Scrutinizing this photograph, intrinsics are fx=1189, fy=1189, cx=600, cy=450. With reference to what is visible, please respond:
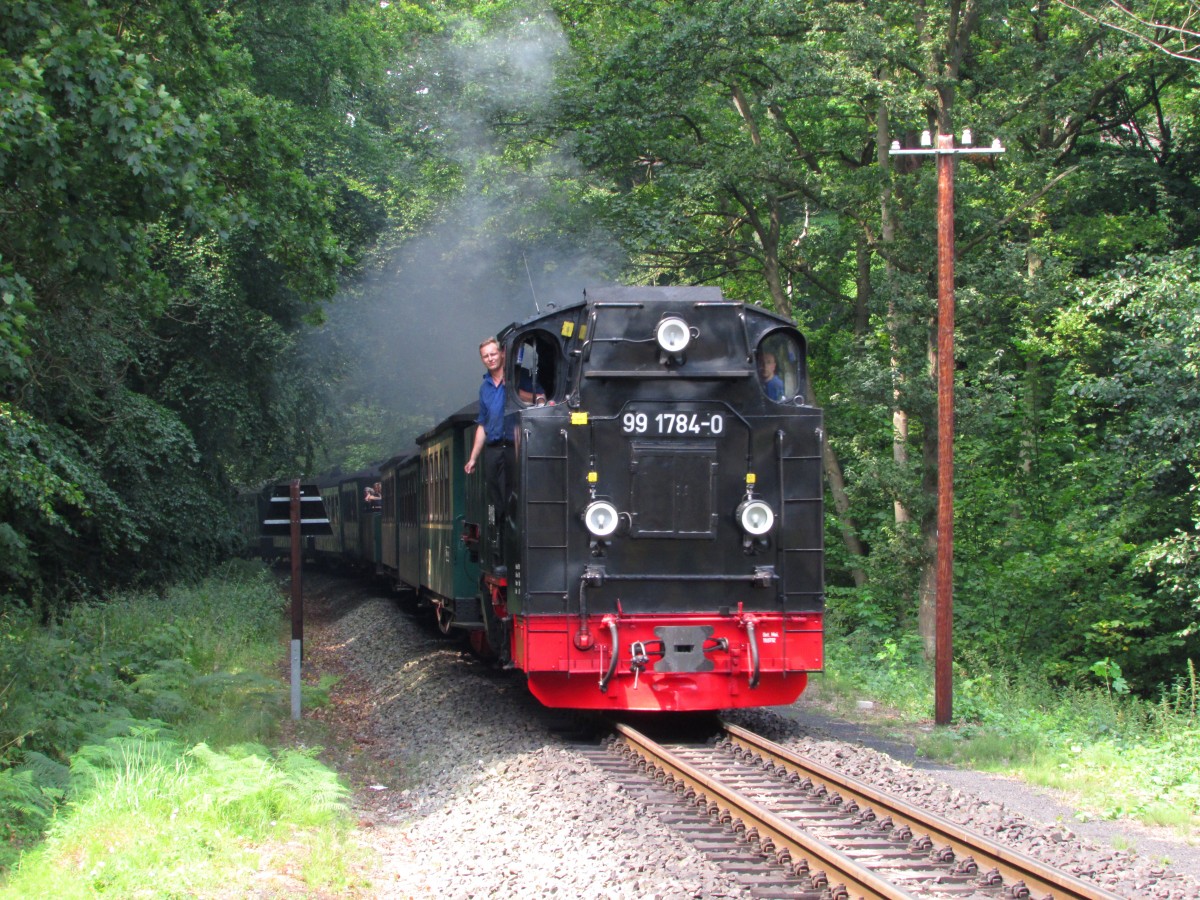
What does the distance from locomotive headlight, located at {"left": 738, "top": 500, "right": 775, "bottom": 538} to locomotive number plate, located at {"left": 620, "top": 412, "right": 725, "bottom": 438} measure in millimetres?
634

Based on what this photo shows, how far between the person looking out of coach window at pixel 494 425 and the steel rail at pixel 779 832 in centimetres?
245

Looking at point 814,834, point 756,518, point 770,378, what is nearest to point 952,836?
point 814,834

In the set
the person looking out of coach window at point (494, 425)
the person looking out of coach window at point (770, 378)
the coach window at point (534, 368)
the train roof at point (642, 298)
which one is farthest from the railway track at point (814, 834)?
the train roof at point (642, 298)

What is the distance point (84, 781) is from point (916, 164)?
1598 cm

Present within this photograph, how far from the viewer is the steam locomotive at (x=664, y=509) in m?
9.04

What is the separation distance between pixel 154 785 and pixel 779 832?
3591mm

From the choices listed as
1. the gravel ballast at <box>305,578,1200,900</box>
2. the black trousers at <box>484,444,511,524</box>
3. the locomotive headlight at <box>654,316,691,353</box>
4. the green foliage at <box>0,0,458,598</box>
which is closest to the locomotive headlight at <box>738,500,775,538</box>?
the locomotive headlight at <box>654,316,691,353</box>

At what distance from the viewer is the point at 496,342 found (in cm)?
1032

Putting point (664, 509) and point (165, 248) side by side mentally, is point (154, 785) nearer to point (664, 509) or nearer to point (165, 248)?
point (664, 509)

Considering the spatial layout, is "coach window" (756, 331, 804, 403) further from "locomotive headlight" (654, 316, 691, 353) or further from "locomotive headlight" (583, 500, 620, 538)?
"locomotive headlight" (583, 500, 620, 538)

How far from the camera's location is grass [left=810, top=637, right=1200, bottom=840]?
8000 millimetres

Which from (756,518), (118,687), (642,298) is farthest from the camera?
(118,687)

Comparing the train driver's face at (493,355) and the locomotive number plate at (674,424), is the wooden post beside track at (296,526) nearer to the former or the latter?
the train driver's face at (493,355)

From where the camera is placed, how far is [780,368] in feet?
32.0
